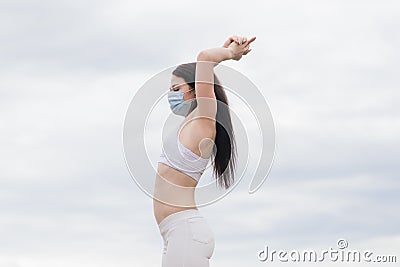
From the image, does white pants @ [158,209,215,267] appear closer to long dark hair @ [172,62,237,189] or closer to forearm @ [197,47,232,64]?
long dark hair @ [172,62,237,189]

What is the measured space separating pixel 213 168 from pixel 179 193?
1.73 ft

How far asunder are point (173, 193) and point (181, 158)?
0.31 metres

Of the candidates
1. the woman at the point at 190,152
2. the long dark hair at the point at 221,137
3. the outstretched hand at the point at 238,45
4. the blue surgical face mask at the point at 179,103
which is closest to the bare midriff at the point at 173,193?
the woman at the point at 190,152

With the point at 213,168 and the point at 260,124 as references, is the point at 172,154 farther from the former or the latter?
the point at 260,124

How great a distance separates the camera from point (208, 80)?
19.3 feet

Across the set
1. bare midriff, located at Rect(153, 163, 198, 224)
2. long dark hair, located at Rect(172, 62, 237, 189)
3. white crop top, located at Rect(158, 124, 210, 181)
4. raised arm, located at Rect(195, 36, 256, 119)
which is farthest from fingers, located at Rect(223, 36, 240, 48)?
bare midriff, located at Rect(153, 163, 198, 224)

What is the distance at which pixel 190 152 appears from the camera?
596 centimetres

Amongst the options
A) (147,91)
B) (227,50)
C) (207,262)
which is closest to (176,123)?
(147,91)

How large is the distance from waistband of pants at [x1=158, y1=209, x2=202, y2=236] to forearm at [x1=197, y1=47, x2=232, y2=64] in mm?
1296

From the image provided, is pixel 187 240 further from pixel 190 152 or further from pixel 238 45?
pixel 238 45

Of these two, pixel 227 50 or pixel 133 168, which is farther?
pixel 133 168

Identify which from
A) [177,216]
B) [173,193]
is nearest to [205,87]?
[173,193]

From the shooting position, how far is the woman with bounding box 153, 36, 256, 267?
5.87 metres

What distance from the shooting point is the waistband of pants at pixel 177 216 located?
5.91 metres
